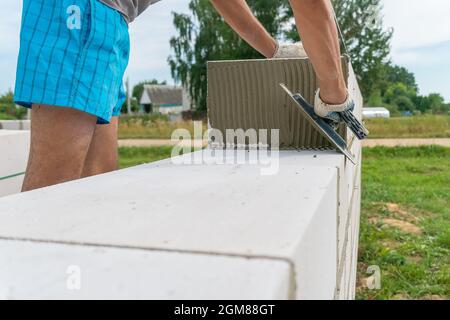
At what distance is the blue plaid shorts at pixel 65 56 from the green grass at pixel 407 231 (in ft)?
7.69

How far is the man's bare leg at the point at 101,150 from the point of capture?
1.60 meters

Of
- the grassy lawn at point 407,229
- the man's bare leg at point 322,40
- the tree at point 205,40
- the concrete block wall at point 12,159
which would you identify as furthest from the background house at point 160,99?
the man's bare leg at point 322,40

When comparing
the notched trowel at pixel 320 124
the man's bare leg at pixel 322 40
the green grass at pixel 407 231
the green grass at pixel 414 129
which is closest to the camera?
the man's bare leg at pixel 322 40

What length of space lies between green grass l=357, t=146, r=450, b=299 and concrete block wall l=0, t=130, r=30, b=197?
2.42 meters

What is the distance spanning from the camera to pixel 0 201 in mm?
859

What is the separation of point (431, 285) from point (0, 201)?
9.68 feet

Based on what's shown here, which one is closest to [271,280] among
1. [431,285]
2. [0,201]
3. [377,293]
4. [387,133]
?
[0,201]

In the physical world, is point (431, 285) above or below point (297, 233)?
below

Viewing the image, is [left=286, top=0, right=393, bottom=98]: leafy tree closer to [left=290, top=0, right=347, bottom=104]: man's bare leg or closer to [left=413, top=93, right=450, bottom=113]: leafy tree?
[left=413, top=93, right=450, bottom=113]: leafy tree

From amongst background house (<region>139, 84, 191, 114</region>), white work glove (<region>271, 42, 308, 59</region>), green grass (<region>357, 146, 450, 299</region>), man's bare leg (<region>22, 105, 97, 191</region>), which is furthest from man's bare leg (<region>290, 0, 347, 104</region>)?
background house (<region>139, 84, 191, 114</region>)

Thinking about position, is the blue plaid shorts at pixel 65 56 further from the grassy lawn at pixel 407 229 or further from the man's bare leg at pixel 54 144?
the grassy lawn at pixel 407 229

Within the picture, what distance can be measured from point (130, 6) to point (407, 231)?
3.76 metres

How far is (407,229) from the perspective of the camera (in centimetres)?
439
